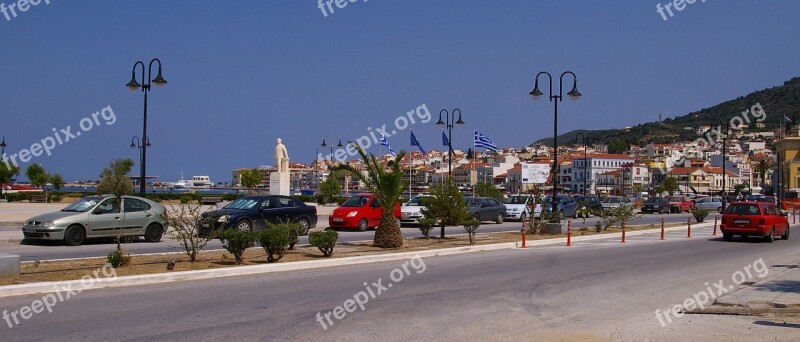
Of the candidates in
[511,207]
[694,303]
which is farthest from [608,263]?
[511,207]

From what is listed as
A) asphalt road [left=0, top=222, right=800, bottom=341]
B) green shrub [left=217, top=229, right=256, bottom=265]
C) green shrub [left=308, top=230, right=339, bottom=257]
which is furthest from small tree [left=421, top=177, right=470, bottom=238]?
green shrub [left=217, top=229, right=256, bottom=265]

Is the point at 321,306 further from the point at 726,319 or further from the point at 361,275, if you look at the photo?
the point at 726,319

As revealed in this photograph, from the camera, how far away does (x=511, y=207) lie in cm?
3841

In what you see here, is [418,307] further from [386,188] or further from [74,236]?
[74,236]

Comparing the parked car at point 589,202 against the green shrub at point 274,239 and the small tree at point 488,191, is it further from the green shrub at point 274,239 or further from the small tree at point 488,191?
the green shrub at point 274,239

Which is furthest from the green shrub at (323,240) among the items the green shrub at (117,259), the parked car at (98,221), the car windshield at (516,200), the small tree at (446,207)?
the car windshield at (516,200)

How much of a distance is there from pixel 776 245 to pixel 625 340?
59.7ft

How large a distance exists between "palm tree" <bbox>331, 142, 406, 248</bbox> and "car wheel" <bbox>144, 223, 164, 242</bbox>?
5.87m

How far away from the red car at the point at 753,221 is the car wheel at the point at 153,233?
18900 mm

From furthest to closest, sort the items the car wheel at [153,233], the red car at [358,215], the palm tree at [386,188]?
the red car at [358,215] < the car wheel at [153,233] < the palm tree at [386,188]

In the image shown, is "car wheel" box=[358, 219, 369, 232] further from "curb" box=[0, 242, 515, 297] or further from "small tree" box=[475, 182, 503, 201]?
"small tree" box=[475, 182, 503, 201]

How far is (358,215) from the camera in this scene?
2814cm

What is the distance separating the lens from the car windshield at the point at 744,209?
2558cm

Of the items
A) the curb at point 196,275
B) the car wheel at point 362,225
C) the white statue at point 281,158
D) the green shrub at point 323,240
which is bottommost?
the curb at point 196,275
